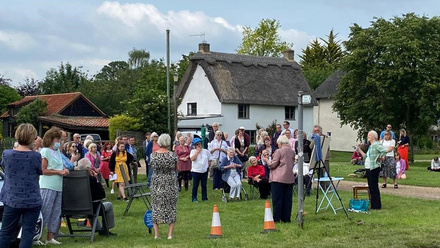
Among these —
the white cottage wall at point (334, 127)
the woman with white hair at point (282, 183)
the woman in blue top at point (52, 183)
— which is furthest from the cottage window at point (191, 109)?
the woman in blue top at point (52, 183)

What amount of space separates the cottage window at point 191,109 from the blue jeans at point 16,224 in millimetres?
52030

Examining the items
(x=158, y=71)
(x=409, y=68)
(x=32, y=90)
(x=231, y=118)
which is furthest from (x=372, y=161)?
(x=32, y=90)

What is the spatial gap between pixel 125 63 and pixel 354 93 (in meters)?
90.8

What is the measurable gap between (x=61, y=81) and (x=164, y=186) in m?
72.1

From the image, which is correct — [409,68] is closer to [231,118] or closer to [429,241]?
[231,118]

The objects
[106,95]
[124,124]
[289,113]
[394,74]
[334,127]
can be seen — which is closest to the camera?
[394,74]

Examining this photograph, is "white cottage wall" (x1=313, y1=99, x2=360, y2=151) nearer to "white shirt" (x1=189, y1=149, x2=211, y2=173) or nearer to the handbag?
"white shirt" (x1=189, y1=149, x2=211, y2=173)

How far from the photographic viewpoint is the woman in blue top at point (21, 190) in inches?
379

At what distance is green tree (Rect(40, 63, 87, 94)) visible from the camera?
265 ft

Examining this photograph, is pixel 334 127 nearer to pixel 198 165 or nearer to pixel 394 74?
pixel 394 74

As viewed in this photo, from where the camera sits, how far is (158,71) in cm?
7512


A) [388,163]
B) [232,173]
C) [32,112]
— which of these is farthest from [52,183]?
[32,112]

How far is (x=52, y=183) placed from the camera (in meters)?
11.6

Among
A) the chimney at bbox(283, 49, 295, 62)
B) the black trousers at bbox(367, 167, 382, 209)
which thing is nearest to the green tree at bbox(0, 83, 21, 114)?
the chimney at bbox(283, 49, 295, 62)
